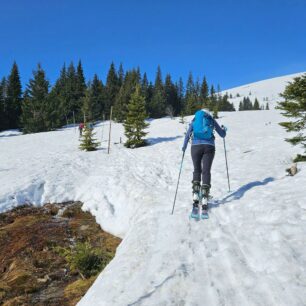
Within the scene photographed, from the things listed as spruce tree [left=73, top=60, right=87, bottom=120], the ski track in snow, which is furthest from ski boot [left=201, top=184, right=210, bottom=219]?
spruce tree [left=73, top=60, right=87, bottom=120]

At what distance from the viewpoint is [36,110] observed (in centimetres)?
5800

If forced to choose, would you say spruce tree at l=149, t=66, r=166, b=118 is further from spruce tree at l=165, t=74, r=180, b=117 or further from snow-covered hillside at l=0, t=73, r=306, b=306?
snow-covered hillside at l=0, t=73, r=306, b=306

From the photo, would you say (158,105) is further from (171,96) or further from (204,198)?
(204,198)

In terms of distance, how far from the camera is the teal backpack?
824cm

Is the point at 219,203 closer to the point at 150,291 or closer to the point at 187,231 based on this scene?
the point at 187,231

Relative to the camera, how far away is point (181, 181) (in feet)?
42.9

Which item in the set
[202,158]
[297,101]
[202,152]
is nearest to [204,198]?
[202,158]

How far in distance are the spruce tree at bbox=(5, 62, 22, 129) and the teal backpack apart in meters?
65.4

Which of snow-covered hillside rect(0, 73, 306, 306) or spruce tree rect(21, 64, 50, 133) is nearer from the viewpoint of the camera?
snow-covered hillside rect(0, 73, 306, 306)

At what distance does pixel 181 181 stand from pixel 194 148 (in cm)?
502

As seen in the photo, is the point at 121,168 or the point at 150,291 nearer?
the point at 150,291

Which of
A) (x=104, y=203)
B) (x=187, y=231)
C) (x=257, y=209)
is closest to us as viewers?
(x=187, y=231)

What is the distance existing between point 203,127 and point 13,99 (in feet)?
221

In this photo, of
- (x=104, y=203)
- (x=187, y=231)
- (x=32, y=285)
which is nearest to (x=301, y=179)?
(x=187, y=231)
